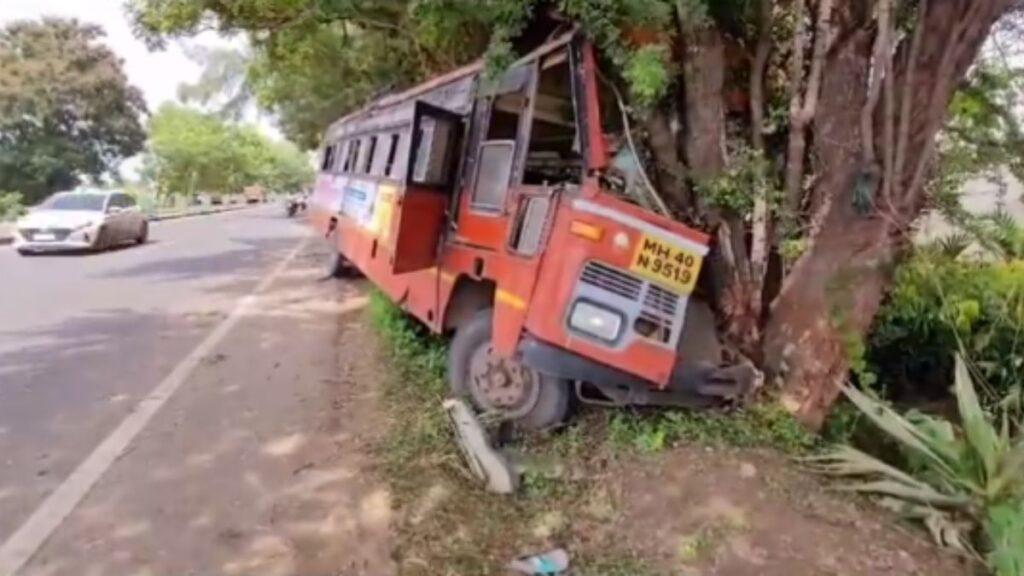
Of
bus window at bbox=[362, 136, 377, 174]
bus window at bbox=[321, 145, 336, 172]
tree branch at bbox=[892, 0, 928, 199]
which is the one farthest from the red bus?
bus window at bbox=[321, 145, 336, 172]

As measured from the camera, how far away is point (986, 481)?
4.57m

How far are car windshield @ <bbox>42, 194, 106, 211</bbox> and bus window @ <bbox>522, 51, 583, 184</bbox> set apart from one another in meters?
16.0

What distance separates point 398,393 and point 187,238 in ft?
63.1

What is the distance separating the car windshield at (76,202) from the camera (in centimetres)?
1939

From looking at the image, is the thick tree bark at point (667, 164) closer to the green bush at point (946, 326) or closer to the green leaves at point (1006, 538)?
the green bush at point (946, 326)

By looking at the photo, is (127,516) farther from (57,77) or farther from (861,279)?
(57,77)

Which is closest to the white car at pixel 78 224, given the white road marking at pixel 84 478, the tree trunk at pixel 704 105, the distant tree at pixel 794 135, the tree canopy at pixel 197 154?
the white road marking at pixel 84 478

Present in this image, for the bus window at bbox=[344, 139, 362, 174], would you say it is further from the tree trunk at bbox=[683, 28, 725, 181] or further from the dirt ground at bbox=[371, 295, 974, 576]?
the dirt ground at bbox=[371, 295, 974, 576]

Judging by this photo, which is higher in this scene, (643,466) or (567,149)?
(567,149)

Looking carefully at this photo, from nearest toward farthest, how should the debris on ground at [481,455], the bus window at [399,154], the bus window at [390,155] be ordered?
the debris on ground at [481,455] < the bus window at [399,154] < the bus window at [390,155]

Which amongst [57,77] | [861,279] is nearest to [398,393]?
[861,279]

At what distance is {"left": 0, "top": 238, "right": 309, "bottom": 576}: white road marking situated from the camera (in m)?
4.14

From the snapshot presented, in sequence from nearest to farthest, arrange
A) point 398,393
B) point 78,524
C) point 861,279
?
1. point 78,524
2. point 861,279
3. point 398,393

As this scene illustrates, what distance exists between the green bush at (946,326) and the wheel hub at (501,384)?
96.9 inches
